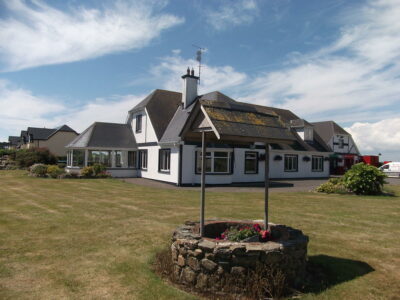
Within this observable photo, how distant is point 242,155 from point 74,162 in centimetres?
1469

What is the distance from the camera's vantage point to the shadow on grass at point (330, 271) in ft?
17.2

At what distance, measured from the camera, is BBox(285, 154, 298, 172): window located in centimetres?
2886

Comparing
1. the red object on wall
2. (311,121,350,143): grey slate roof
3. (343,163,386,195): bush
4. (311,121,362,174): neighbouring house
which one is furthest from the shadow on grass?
the red object on wall

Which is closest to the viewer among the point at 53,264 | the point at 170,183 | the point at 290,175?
the point at 53,264

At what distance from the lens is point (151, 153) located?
24984mm

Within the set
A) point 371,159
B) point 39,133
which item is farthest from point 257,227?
point 39,133

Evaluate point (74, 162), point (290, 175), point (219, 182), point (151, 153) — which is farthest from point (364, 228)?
point (74, 162)

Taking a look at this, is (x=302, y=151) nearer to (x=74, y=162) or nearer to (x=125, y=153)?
(x=125, y=153)

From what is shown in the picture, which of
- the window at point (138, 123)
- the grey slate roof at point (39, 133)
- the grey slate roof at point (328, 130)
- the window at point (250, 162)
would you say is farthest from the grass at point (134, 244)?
the grey slate roof at point (39, 133)

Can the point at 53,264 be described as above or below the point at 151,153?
below

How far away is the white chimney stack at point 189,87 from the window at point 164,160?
4.32 meters

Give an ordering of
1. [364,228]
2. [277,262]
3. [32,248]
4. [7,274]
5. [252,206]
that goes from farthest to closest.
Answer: [252,206] → [364,228] → [32,248] → [7,274] → [277,262]

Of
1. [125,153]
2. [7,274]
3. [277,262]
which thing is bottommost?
[7,274]

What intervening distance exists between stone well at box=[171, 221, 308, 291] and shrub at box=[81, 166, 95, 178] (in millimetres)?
21237
